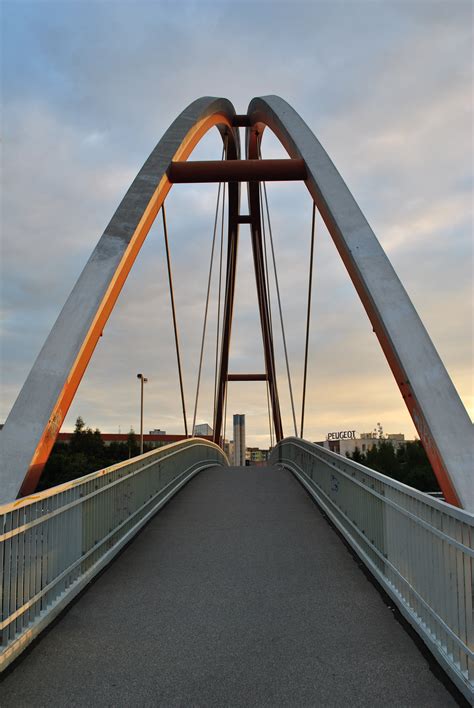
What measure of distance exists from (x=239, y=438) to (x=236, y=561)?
70.8 metres

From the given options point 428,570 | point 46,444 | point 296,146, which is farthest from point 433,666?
point 296,146

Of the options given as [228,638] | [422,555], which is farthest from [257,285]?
[228,638]

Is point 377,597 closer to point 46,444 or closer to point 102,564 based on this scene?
point 102,564

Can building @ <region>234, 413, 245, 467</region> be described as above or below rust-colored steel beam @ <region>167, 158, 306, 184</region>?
below

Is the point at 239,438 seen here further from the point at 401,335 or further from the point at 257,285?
the point at 401,335

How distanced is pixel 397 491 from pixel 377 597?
902 mm

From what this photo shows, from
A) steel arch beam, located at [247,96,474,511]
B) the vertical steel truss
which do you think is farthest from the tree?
steel arch beam, located at [247,96,474,511]

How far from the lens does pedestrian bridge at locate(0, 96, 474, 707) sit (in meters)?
3.60

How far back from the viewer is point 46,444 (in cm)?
746

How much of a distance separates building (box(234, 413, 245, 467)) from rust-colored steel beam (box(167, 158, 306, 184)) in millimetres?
62949

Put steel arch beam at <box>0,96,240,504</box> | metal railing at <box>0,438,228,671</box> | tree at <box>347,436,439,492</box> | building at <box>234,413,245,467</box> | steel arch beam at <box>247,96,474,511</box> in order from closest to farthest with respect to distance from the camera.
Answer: metal railing at <box>0,438,228,671</box> < steel arch beam at <box>247,96,474,511</box> < steel arch beam at <box>0,96,240,504</box> < tree at <box>347,436,439,492</box> < building at <box>234,413,245,467</box>

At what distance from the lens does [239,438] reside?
76.5 meters

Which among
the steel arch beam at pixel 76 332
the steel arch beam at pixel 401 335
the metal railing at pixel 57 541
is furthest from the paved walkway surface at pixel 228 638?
the steel arch beam at pixel 76 332

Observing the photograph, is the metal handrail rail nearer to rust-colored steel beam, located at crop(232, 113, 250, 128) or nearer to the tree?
rust-colored steel beam, located at crop(232, 113, 250, 128)
